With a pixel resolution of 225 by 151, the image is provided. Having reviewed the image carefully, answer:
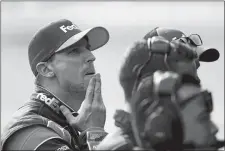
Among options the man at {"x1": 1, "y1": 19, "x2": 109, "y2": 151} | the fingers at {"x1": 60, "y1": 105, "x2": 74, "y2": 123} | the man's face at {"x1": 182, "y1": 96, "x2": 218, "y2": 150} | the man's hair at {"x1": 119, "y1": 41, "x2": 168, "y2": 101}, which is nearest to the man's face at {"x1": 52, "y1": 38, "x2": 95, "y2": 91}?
the man at {"x1": 1, "y1": 19, "x2": 109, "y2": 151}

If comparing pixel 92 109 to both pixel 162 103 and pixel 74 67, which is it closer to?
pixel 74 67

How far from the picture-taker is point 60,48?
5.16 m

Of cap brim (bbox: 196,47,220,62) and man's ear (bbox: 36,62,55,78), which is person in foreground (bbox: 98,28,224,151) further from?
man's ear (bbox: 36,62,55,78)

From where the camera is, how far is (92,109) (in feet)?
16.0

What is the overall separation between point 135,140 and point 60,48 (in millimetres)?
1759

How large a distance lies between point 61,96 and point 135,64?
1.58 m

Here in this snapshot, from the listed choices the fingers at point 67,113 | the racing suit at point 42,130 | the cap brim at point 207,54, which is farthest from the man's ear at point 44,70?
the cap brim at point 207,54

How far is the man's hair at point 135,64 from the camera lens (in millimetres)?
3559

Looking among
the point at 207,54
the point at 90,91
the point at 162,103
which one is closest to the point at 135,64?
the point at 162,103

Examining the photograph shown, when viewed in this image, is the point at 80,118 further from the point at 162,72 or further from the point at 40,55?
the point at 162,72

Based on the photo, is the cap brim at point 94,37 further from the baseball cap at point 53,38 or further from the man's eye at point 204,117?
the man's eye at point 204,117

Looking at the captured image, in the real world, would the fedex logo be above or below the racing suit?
above

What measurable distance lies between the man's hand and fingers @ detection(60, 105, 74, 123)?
0.21ft

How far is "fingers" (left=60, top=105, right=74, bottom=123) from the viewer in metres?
5.00
